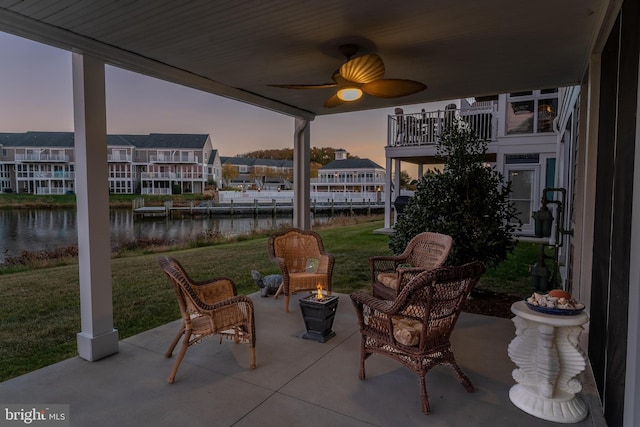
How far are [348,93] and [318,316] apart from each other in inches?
83.0

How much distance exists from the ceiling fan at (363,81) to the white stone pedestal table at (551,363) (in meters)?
2.02

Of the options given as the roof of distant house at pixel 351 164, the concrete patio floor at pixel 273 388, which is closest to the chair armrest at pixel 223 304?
the concrete patio floor at pixel 273 388

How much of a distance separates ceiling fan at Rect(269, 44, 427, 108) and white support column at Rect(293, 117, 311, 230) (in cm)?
230

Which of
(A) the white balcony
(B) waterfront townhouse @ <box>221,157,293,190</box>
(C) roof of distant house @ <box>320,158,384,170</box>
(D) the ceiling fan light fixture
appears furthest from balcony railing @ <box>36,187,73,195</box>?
(C) roof of distant house @ <box>320,158,384,170</box>

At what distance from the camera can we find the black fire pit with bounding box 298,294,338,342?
338 centimetres

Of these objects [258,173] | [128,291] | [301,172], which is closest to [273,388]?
[301,172]

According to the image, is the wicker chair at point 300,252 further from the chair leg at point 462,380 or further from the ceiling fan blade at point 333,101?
the chair leg at point 462,380

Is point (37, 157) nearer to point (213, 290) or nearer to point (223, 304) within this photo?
point (213, 290)

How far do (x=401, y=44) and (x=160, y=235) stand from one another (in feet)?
39.7

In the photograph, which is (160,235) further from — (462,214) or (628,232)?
(628,232)

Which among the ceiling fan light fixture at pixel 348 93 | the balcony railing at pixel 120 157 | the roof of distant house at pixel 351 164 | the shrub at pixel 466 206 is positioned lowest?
the shrub at pixel 466 206

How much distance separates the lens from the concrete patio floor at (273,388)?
224cm

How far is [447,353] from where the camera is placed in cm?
256

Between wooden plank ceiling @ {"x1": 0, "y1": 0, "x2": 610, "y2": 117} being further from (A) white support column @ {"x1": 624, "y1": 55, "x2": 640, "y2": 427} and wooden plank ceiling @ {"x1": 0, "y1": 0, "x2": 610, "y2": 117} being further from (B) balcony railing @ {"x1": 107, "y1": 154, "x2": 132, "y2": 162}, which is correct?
(B) balcony railing @ {"x1": 107, "y1": 154, "x2": 132, "y2": 162}
